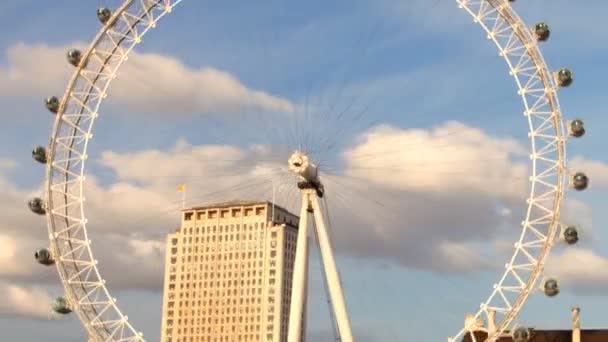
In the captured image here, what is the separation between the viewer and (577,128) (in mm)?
57812

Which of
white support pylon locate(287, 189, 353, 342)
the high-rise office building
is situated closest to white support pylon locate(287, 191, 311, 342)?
white support pylon locate(287, 189, 353, 342)

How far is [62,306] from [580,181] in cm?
2832

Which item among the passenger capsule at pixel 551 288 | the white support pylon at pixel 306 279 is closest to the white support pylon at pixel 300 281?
the white support pylon at pixel 306 279

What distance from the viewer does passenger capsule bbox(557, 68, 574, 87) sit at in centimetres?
5791

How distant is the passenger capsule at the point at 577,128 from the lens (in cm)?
5781

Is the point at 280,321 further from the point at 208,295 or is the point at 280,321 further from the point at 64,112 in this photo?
the point at 64,112

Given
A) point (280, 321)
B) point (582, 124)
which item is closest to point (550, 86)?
point (582, 124)

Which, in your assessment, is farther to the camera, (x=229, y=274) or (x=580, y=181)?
(x=229, y=274)

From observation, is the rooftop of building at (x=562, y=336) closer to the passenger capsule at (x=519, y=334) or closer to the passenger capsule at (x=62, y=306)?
the passenger capsule at (x=519, y=334)

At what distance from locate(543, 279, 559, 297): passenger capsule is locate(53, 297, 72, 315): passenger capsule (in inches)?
993

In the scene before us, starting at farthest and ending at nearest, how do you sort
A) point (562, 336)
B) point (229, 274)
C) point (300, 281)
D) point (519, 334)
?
1. point (229, 274)
2. point (562, 336)
3. point (519, 334)
4. point (300, 281)

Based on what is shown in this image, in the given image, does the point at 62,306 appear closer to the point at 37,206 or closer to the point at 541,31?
the point at 37,206

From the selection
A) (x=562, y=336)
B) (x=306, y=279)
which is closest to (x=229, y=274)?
(x=562, y=336)

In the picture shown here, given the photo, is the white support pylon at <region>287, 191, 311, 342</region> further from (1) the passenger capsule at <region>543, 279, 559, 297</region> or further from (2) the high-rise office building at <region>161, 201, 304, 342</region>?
(2) the high-rise office building at <region>161, 201, 304, 342</region>
